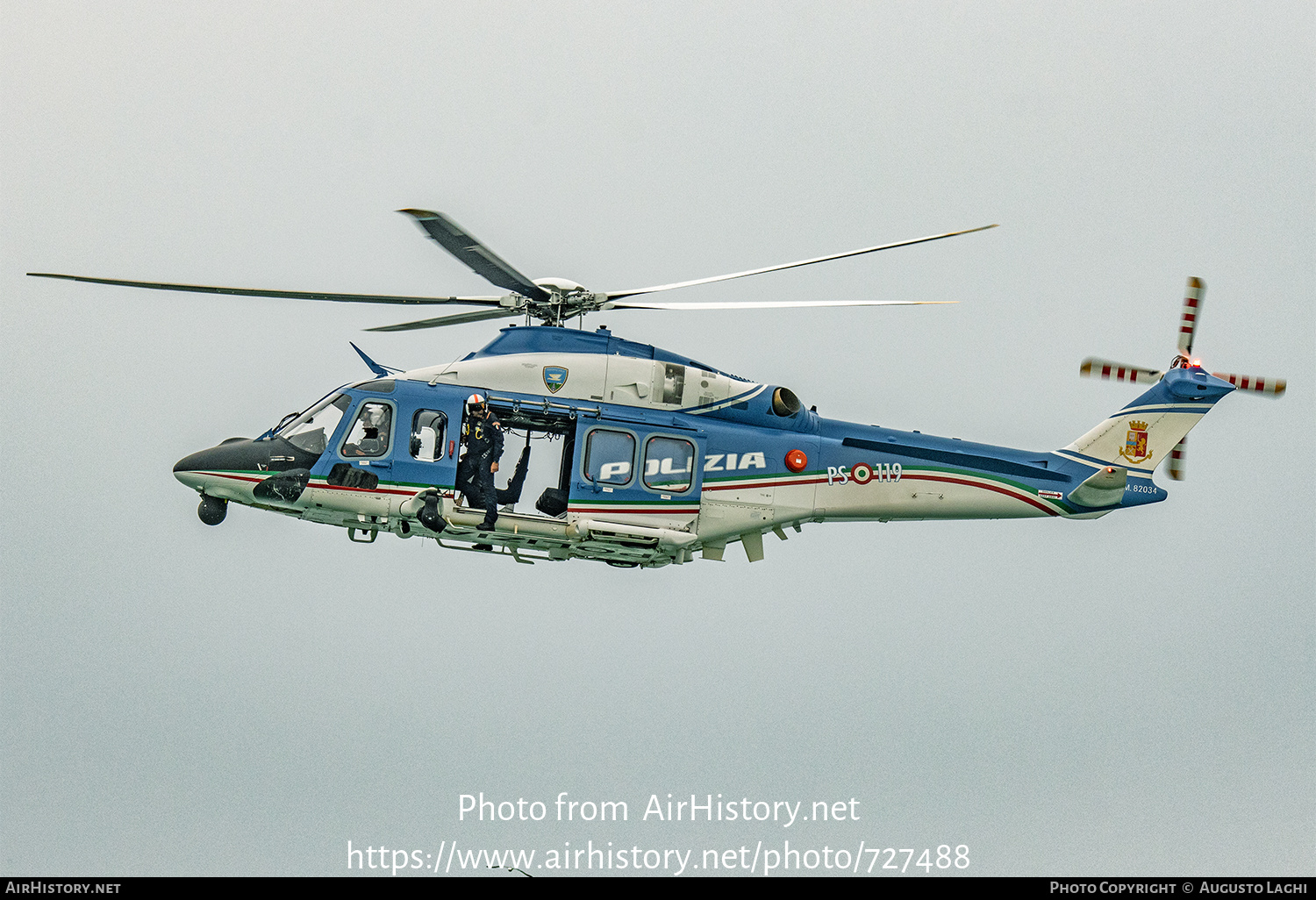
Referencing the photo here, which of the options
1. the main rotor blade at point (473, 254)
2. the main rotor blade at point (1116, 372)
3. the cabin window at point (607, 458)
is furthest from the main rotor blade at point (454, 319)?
the main rotor blade at point (1116, 372)

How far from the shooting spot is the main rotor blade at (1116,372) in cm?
1975

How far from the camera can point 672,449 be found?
1809 cm

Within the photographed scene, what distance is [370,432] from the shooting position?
17.7 meters

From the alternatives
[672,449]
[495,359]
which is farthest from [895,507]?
[495,359]

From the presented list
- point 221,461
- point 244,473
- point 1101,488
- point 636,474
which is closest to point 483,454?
point 636,474

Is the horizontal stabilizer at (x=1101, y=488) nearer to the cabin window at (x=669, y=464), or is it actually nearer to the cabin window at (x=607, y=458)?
the cabin window at (x=669, y=464)

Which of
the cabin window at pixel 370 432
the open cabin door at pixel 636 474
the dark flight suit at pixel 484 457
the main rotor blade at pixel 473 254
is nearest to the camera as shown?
the main rotor blade at pixel 473 254

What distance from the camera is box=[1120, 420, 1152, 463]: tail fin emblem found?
794 inches

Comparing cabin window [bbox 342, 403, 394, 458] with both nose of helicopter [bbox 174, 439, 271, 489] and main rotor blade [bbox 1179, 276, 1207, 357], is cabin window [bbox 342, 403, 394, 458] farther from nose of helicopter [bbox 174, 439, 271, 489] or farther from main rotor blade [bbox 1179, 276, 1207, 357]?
main rotor blade [bbox 1179, 276, 1207, 357]

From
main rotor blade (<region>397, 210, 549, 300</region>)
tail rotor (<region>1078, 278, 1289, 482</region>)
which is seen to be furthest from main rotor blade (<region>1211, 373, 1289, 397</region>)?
main rotor blade (<region>397, 210, 549, 300</region>)

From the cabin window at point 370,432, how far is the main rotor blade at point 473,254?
86.1 inches

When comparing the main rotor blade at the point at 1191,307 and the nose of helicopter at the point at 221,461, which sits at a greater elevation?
the main rotor blade at the point at 1191,307

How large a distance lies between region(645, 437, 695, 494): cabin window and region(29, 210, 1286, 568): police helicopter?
2cm

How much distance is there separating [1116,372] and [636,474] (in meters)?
7.41
